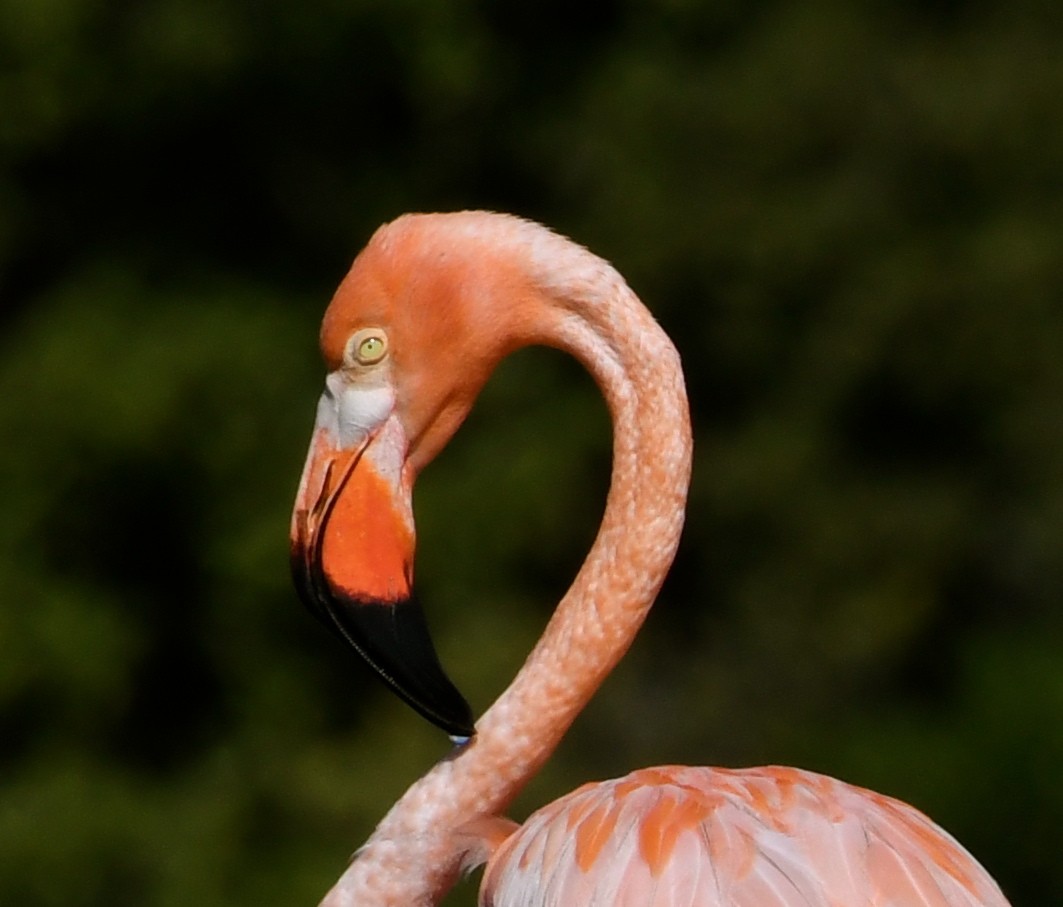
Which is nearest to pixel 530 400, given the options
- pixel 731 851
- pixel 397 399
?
pixel 397 399

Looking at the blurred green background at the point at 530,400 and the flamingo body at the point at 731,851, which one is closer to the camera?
the flamingo body at the point at 731,851

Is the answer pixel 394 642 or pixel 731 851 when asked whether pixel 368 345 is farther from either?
pixel 731 851

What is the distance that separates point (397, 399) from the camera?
2107 mm

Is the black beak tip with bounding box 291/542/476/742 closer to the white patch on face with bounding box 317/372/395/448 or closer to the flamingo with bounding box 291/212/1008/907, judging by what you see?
the flamingo with bounding box 291/212/1008/907

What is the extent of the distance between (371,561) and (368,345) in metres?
0.25

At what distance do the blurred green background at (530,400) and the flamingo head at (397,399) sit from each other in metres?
3.19

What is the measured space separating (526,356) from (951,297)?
1363mm

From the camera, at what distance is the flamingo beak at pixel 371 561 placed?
2000 mm

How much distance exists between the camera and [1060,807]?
538 cm

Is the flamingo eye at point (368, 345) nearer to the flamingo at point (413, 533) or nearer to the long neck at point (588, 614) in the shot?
the flamingo at point (413, 533)

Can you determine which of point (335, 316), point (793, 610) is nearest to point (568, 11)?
point (793, 610)

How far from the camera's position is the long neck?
2.02 m

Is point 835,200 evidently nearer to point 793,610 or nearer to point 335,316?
point 793,610

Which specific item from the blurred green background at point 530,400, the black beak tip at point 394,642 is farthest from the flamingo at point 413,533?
the blurred green background at point 530,400
